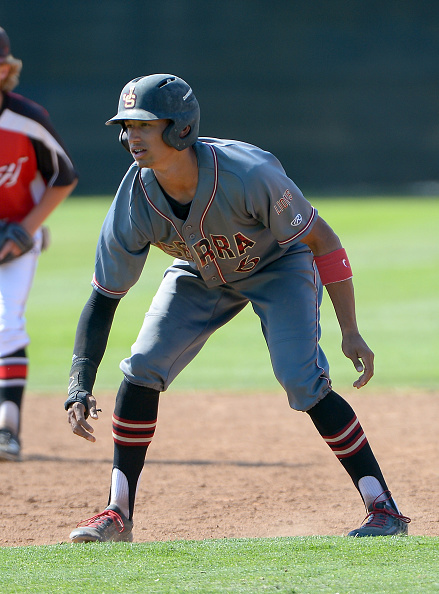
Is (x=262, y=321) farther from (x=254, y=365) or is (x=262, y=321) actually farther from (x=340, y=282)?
(x=254, y=365)

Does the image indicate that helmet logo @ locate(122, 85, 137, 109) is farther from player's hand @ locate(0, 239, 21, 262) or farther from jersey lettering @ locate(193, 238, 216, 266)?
player's hand @ locate(0, 239, 21, 262)

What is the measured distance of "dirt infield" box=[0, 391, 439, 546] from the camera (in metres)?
3.53

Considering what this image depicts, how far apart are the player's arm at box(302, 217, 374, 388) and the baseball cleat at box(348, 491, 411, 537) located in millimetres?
507

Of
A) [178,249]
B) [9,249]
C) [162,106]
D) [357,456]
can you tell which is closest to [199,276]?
[178,249]

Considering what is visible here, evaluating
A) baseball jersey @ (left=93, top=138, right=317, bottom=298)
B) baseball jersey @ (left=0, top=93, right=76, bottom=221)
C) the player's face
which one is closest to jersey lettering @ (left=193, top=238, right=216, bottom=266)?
baseball jersey @ (left=93, top=138, right=317, bottom=298)

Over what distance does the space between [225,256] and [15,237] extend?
5.83 feet

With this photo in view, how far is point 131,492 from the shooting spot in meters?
3.29

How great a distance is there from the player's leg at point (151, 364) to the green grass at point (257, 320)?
340 cm

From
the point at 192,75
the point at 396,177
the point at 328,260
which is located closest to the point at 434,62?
the point at 396,177

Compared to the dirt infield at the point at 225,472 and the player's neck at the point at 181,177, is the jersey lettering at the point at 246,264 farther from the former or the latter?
the dirt infield at the point at 225,472

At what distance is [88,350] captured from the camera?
3.14m

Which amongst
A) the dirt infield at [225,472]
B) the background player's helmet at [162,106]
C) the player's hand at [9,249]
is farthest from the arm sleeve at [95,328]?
the player's hand at [9,249]

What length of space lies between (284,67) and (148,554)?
22.2 metres

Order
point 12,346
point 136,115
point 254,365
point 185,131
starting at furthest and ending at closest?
point 254,365
point 12,346
point 185,131
point 136,115
